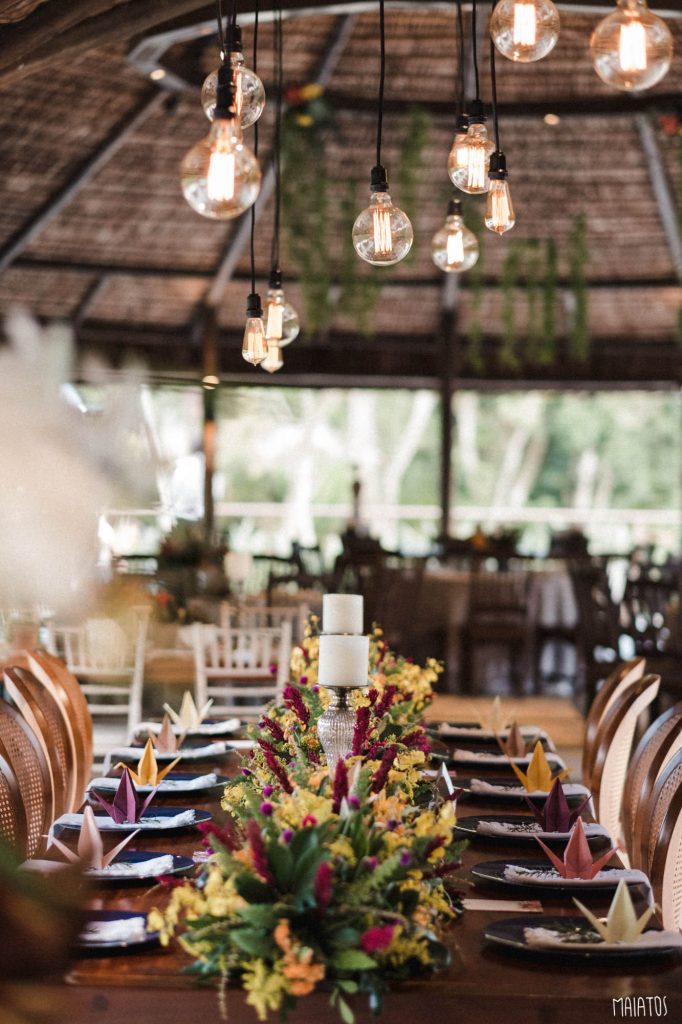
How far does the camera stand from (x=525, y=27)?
2.57 meters

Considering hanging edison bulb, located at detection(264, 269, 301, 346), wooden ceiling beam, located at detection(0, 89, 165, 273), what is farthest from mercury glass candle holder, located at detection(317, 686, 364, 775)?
wooden ceiling beam, located at detection(0, 89, 165, 273)

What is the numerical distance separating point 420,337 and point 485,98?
3.90 m

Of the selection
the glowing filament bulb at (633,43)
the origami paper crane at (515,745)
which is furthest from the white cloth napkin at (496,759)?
the glowing filament bulb at (633,43)

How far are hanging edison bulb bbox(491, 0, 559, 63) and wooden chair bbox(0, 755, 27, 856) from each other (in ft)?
6.09

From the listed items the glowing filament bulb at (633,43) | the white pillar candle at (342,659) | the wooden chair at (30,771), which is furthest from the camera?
the wooden chair at (30,771)

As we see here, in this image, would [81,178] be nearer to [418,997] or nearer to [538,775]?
[538,775]

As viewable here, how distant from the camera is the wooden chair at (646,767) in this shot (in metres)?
2.91

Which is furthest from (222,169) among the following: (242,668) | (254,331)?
(242,668)

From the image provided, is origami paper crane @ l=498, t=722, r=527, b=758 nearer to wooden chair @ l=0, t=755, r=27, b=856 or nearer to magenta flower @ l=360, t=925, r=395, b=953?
wooden chair @ l=0, t=755, r=27, b=856

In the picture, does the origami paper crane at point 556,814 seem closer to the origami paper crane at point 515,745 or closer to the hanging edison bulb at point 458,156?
the origami paper crane at point 515,745

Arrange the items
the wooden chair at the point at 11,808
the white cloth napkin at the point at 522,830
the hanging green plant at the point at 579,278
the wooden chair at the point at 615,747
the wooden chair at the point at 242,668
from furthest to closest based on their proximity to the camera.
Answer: the hanging green plant at the point at 579,278
the wooden chair at the point at 242,668
the wooden chair at the point at 615,747
the wooden chair at the point at 11,808
the white cloth napkin at the point at 522,830

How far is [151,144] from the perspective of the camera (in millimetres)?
8945

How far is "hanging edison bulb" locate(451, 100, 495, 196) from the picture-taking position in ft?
10.0

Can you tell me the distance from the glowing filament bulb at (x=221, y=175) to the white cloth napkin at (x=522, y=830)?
4.30 feet
